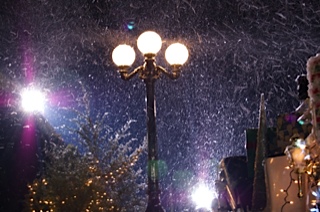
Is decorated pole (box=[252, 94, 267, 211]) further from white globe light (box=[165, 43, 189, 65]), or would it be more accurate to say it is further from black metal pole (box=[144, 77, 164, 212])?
black metal pole (box=[144, 77, 164, 212])


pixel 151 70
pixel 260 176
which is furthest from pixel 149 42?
pixel 260 176

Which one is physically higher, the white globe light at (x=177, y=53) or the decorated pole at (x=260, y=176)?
the white globe light at (x=177, y=53)

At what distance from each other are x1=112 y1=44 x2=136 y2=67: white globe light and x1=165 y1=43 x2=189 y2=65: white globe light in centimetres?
68

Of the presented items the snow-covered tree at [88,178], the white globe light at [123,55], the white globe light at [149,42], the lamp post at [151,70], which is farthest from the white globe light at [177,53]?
the snow-covered tree at [88,178]

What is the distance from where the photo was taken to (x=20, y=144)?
82.1ft

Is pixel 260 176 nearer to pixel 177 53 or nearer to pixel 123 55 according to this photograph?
pixel 177 53

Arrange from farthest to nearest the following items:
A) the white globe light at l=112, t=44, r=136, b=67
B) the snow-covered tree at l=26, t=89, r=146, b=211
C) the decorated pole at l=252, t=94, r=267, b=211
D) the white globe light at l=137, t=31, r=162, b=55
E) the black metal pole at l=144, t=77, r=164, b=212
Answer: the snow-covered tree at l=26, t=89, r=146, b=211
the decorated pole at l=252, t=94, r=267, b=211
the white globe light at l=112, t=44, r=136, b=67
the white globe light at l=137, t=31, r=162, b=55
the black metal pole at l=144, t=77, r=164, b=212

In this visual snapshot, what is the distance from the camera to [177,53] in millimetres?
11094

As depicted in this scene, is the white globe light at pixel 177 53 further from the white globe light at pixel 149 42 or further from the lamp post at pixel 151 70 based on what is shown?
the white globe light at pixel 149 42

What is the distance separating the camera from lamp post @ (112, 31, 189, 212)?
10281mm

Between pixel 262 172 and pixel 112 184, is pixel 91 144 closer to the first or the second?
pixel 112 184

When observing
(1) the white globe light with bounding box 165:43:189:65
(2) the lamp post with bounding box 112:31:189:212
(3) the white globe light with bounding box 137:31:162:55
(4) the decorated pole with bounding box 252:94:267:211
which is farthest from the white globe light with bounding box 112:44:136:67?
(4) the decorated pole with bounding box 252:94:267:211

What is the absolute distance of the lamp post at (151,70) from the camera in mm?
10281

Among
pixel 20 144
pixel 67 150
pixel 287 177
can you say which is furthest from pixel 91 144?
pixel 287 177
